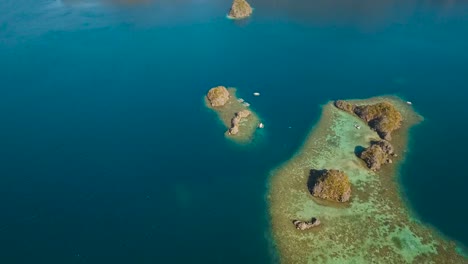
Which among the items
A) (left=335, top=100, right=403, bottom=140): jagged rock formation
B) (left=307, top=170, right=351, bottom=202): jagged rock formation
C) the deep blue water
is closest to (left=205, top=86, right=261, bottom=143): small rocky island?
the deep blue water

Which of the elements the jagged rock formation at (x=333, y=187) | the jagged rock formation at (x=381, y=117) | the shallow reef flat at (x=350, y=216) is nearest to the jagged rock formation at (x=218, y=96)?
the shallow reef flat at (x=350, y=216)

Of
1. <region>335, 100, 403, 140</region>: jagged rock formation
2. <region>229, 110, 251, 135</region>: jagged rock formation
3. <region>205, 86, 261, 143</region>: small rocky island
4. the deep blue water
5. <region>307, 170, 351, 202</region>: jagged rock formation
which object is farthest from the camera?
<region>205, 86, 261, 143</region>: small rocky island

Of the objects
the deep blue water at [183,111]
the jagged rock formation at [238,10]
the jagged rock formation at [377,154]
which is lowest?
the deep blue water at [183,111]

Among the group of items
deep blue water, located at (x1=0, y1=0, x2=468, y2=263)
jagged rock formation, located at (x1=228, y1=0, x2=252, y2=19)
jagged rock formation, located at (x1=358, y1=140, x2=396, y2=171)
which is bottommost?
deep blue water, located at (x1=0, y1=0, x2=468, y2=263)

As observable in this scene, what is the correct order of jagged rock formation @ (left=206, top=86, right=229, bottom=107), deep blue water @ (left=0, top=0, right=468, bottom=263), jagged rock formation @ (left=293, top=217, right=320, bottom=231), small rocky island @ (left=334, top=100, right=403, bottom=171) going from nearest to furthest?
jagged rock formation @ (left=293, top=217, right=320, bottom=231) < deep blue water @ (left=0, top=0, right=468, bottom=263) < small rocky island @ (left=334, top=100, right=403, bottom=171) < jagged rock formation @ (left=206, top=86, right=229, bottom=107)

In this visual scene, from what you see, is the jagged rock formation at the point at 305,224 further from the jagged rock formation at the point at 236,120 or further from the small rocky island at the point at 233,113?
the jagged rock formation at the point at 236,120

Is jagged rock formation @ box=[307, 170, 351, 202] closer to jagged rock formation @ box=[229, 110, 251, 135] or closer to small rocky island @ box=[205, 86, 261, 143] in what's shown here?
small rocky island @ box=[205, 86, 261, 143]
